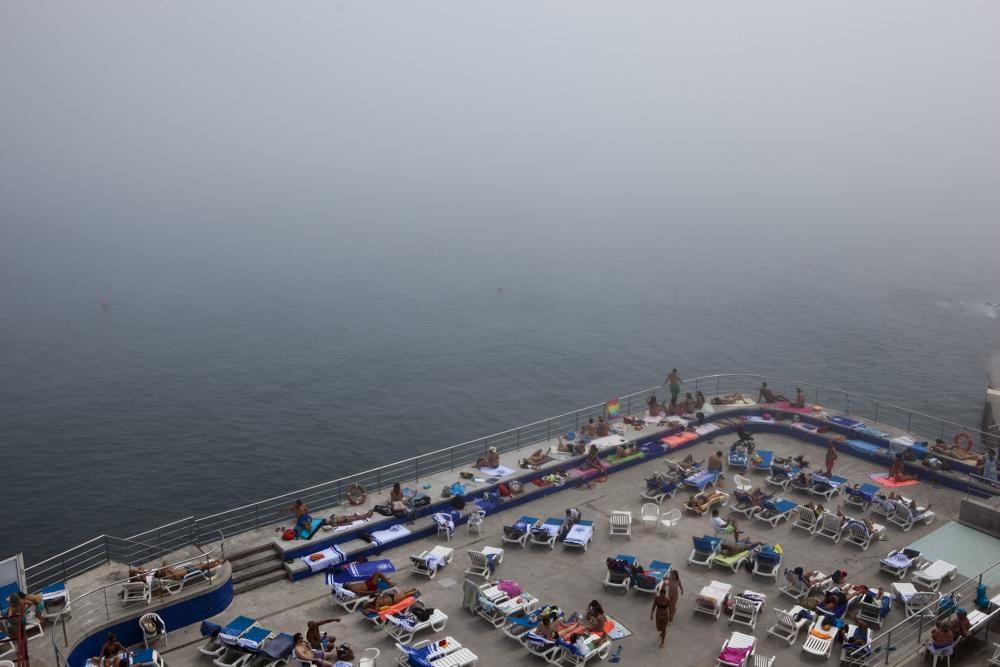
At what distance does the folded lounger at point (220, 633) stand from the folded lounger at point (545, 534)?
7.45 m

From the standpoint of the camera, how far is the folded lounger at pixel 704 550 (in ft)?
64.4

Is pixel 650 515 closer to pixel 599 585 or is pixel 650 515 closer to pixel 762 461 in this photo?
pixel 599 585

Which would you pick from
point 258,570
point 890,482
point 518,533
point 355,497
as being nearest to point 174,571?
point 258,570

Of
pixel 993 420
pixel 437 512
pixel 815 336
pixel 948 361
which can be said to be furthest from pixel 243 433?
pixel 948 361

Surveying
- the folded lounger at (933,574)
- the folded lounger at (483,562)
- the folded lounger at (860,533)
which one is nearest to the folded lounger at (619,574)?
the folded lounger at (483,562)

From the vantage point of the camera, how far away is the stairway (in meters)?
18.7

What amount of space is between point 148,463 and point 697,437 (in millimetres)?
31150

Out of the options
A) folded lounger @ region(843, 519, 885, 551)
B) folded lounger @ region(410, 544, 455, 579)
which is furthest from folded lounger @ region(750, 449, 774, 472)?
folded lounger @ region(410, 544, 455, 579)

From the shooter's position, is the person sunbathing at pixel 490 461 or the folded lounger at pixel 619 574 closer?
the folded lounger at pixel 619 574

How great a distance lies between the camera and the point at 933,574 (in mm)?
18719

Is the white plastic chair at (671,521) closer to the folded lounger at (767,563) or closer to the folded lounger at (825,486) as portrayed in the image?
the folded lounger at (767,563)

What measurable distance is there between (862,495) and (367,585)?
1424cm

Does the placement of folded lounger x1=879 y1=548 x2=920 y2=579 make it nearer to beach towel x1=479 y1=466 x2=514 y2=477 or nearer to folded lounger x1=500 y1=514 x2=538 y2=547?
folded lounger x1=500 y1=514 x2=538 y2=547

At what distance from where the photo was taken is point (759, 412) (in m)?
30.2
